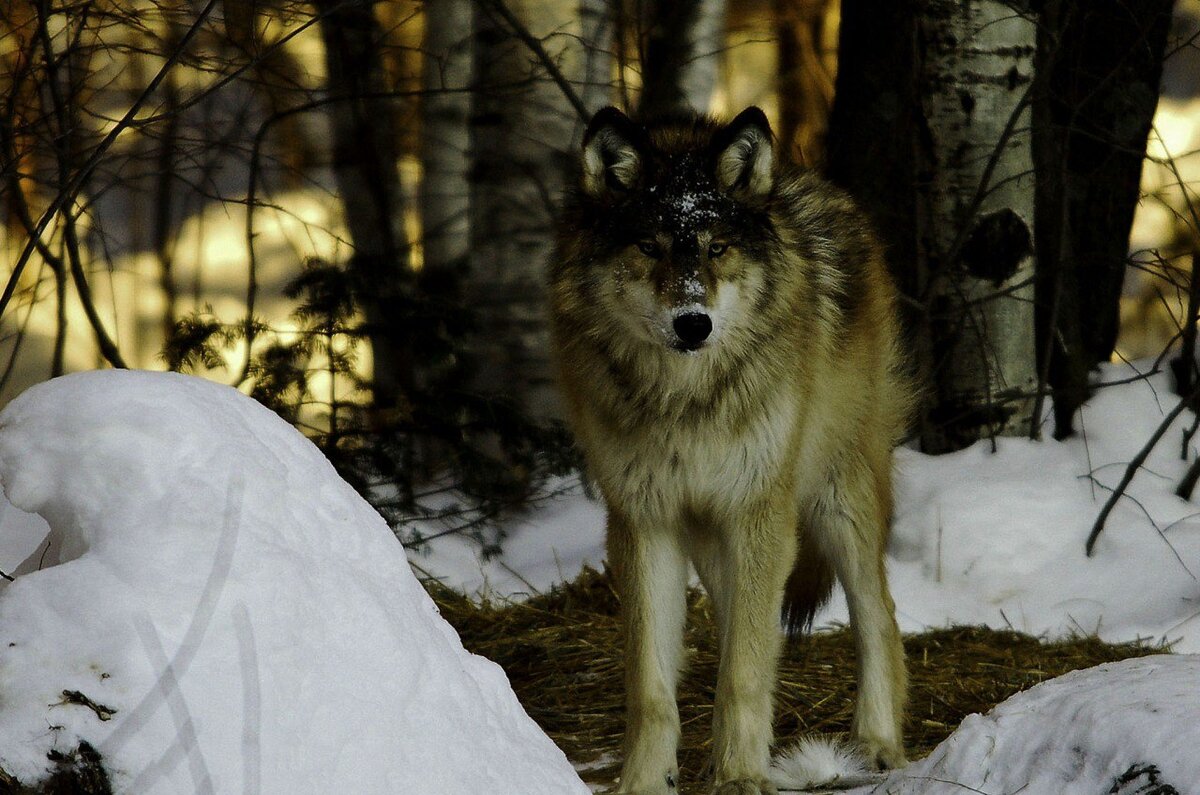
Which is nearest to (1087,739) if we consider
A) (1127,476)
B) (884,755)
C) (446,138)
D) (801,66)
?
(884,755)

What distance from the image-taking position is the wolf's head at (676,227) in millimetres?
3789

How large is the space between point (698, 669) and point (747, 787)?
112 cm

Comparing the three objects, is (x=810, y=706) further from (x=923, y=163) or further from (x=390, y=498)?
(x=923, y=163)

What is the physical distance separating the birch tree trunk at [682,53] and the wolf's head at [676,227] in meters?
3.48

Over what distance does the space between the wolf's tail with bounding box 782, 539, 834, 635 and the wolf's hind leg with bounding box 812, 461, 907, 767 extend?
2.8 inches

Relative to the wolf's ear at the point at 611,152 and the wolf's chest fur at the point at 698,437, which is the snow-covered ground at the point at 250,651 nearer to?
the wolf's chest fur at the point at 698,437

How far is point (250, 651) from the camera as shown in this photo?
1.98m

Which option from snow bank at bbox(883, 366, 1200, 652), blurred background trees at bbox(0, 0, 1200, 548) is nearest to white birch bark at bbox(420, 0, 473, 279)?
blurred background trees at bbox(0, 0, 1200, 548)

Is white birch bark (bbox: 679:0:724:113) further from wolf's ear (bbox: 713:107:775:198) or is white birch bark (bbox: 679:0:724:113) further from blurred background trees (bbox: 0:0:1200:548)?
wolf's ear (bbox: 713:107:775:198)

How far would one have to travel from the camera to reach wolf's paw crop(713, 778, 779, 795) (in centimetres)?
380

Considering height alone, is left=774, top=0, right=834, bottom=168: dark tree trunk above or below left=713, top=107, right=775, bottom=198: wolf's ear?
above

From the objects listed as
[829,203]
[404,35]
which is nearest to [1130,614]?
[829,203]

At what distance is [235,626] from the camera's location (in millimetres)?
1987

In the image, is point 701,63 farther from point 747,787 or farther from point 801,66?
point 801,66
